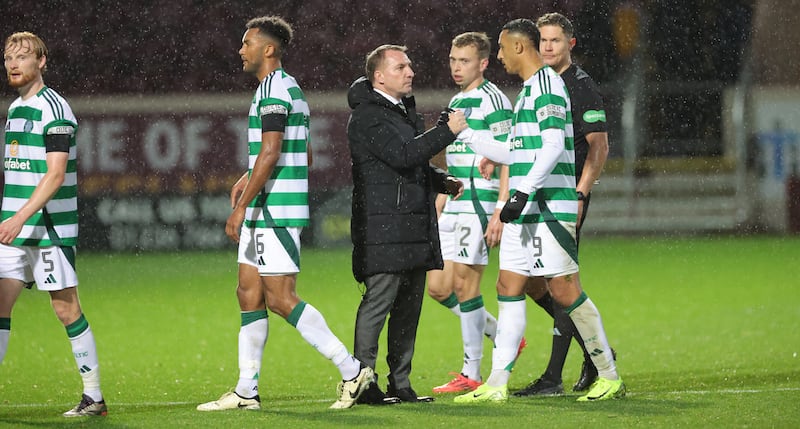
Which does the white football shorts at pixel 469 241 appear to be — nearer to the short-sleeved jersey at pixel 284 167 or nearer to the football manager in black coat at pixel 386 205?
the football manager in black coat at pixel 386 205

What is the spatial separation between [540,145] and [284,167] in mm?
1235

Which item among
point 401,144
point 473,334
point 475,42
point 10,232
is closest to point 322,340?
point 401,144

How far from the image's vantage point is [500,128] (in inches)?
277

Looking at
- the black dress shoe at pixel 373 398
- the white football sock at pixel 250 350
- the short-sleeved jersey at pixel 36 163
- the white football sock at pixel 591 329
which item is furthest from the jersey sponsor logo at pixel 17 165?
the white football sock at pixel 591 329

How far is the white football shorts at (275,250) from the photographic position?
6031 millimetres

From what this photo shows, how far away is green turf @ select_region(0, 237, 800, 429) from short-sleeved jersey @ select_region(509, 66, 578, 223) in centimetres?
94

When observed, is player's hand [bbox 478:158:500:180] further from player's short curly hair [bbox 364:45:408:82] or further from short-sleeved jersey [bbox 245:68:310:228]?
short-sleeved jersey [bbox 245:68:310:228]

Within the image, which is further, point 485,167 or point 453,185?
point 485,167

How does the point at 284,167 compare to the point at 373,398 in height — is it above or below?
above

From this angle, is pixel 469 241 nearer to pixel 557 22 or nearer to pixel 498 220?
pixel 498 220

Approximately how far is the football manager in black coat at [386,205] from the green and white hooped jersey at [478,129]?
31.7 inches

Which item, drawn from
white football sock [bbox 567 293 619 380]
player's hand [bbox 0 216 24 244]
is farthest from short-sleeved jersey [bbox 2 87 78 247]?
white football sock [bbox 567 293 619 380]

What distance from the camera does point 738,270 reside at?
1447cm

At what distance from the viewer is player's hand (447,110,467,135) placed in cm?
600
